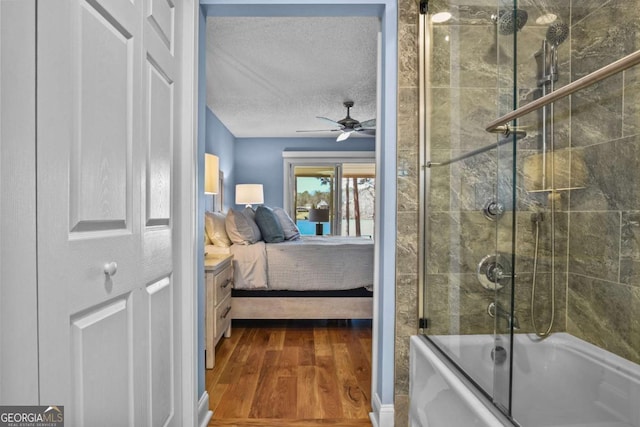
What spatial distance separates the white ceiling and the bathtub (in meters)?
2.26

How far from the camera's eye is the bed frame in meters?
3.25

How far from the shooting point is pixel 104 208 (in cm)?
98

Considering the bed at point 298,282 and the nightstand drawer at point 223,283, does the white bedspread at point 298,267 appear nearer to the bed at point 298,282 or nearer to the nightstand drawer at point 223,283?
the bed at point 298,282

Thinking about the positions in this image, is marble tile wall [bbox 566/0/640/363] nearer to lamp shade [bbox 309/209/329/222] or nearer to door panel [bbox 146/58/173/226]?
door panel [bbox 146/58/173/226]

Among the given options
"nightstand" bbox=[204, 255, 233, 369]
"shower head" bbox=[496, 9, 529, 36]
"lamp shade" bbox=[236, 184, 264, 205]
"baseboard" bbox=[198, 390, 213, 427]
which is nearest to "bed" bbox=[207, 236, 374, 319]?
"nightstand" bbox=[204, 255, 233, 369]

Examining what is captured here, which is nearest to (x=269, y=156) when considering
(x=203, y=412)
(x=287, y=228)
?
(x=287, y=228)

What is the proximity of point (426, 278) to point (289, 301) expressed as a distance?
68.9 inches

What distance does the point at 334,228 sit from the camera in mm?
6938

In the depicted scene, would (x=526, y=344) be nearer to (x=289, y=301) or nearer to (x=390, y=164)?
(x=390, y=164)

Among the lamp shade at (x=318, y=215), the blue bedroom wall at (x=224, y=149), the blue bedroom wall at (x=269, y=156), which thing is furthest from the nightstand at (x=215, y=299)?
the blue bedroom wall at (x=269, y=156)

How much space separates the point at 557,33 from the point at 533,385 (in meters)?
1.40

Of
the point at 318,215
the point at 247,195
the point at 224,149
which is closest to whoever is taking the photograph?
the point at 224,149

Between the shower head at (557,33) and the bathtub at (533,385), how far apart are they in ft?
3.89

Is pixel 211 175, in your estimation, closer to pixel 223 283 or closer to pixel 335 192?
pixel 223 283
